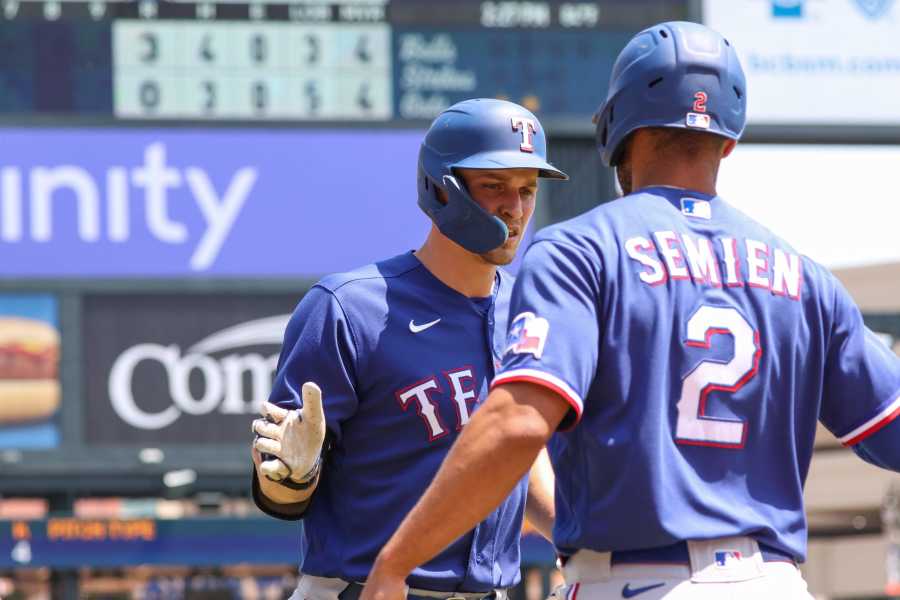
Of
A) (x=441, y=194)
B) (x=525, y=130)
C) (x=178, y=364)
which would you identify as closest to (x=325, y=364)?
(x=441, y=194)

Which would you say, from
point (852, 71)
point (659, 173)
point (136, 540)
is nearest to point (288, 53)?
point (136, 540)

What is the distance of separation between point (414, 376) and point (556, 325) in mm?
1084

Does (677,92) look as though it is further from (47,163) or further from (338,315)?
(47,163)

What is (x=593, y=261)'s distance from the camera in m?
2.90

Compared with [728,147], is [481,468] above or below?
below

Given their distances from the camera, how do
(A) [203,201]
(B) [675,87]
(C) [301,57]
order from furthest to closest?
(C) [301,57] < (A) [203,201] < (B) [675,87]

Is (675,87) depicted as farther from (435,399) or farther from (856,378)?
(435,399)

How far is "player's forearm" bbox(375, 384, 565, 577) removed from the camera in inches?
109

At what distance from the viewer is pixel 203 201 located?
37.7ft

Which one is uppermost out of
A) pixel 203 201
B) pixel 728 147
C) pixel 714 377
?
pixel 728 147

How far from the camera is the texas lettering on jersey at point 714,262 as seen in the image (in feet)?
9.64

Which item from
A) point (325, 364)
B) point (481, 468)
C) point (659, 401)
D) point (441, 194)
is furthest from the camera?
point (441, 194)

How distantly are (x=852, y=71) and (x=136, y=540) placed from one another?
20.9 feet

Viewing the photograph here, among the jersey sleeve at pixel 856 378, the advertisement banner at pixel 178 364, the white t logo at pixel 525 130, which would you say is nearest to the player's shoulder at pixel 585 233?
the jersey sleeve at pixel 856 378
